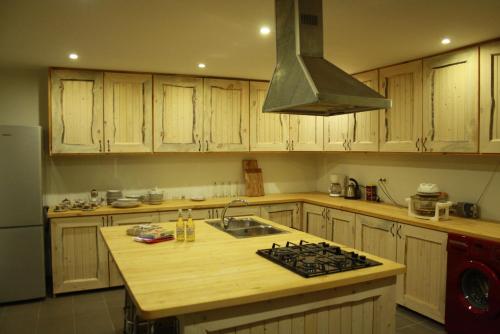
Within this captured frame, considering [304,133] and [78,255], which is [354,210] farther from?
[78,255]

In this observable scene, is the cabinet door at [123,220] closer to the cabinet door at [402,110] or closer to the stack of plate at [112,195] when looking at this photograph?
the stack of plate at [112,195]

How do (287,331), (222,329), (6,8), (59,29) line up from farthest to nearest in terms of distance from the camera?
1. (59,29)
2. (6,8)
3. (287,331)
4. (222,329)

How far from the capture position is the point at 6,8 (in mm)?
2432

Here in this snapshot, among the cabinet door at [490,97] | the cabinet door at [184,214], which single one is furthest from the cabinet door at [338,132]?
the cabinet door at [184,214]

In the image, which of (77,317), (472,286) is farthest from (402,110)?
(77,317)

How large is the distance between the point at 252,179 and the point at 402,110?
6.75 ft

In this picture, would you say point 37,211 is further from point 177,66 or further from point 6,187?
point 177,66

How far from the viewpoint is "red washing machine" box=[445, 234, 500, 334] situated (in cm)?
275

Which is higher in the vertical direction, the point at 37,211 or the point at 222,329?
the point at 37,211

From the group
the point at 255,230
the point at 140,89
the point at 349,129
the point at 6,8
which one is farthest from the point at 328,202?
the point at 6,8

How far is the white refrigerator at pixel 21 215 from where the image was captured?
3.67 meters

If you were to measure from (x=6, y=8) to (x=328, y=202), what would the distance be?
11.4ft

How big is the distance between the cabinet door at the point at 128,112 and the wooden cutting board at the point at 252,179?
134 cm

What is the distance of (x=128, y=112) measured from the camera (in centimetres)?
432
